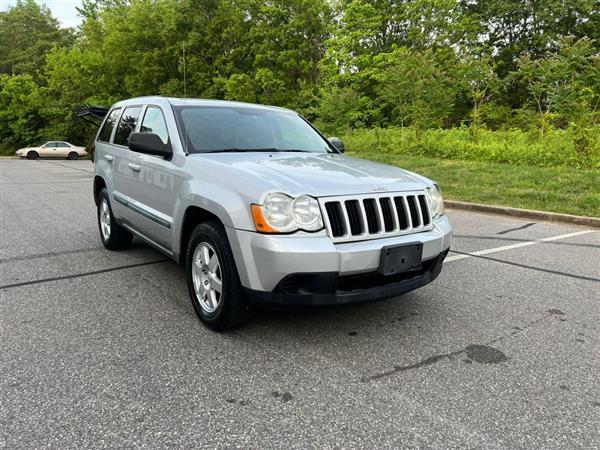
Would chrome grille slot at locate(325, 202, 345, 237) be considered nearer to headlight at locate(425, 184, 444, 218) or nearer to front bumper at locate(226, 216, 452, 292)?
front bumper at locate(226, 216, 452, 292)

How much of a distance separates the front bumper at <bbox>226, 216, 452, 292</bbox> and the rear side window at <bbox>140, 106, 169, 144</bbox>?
155 centimetres

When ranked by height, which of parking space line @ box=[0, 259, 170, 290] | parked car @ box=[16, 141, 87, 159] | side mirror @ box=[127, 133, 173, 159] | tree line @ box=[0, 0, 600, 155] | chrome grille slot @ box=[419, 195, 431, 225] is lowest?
parked car @ box=[16, 141, 87, 159]

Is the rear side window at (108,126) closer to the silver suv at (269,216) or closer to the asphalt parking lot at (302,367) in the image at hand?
the silver suv at (269,216)

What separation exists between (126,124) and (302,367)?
11.4 ft

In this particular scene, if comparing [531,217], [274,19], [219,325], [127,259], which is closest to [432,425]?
[219,325]

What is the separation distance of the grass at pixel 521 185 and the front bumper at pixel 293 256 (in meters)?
6.39

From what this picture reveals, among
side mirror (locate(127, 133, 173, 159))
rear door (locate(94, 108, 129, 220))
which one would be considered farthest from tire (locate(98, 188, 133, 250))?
side mirror (locate(127, 133, 173, 159))

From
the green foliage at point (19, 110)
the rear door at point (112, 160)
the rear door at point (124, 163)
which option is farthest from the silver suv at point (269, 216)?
the green foliage at point (19, 110)

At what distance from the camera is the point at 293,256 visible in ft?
8.90

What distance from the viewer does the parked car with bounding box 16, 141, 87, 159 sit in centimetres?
3466

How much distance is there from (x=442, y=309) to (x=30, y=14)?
211 ft

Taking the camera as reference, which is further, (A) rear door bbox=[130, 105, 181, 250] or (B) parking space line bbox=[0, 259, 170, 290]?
(B) parking space line bbox=[0, 259, 170, 290]

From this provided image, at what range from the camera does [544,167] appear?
1138 cm

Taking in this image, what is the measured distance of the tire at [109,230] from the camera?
536cm
